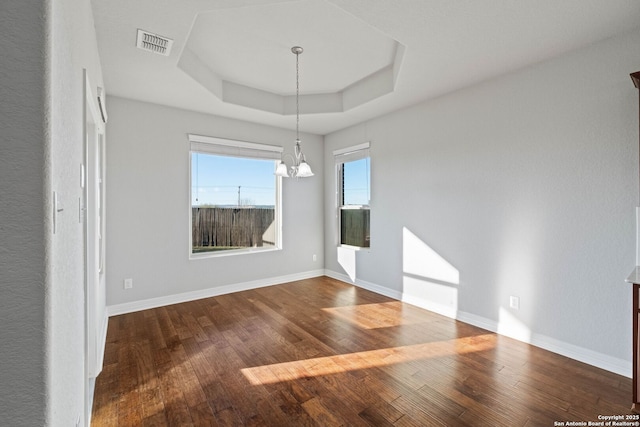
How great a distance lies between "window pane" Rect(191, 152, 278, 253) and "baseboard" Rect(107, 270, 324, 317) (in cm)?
59

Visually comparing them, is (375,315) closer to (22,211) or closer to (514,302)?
(514,302)

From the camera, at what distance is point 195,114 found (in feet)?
13.7

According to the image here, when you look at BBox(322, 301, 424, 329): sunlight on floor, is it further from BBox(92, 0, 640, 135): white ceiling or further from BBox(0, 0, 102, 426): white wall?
BBox(0, 0, 102, 426): white wall

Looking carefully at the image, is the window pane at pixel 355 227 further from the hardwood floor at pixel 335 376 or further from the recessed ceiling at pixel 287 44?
the recessed ceiling at pixel 287 44

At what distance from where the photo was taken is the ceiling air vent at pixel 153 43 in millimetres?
2365

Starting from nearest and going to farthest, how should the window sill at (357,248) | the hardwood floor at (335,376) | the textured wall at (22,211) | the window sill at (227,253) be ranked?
the textured wall at (22,211), the hardwood floor at (335,376), the window sill at (227,253), the window sill at (357,248)

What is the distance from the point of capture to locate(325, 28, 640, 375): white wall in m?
2.37

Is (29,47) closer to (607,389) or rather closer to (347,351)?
(347,351)

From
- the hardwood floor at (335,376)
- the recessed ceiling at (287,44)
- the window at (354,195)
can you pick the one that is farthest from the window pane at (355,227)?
the recessed ceiling at (287,44)

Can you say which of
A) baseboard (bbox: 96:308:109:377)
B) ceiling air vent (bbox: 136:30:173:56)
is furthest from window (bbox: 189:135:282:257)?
ceiling air vent (bbox: 136:30:173:56)

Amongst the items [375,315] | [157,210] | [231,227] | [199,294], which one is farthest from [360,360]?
[157,210]

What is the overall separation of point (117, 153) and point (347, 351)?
3514mm

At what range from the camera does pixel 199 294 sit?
166 inches

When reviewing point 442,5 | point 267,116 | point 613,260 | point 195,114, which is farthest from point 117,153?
point 613,260
